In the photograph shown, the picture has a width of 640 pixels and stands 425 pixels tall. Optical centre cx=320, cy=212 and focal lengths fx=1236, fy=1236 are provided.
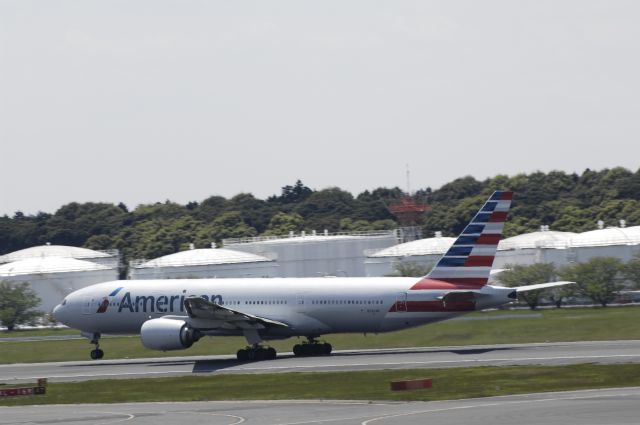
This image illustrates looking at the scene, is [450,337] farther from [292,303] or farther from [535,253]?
[535,253]

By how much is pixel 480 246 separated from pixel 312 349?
9923mm

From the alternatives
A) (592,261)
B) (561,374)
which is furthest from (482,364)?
(592,261)

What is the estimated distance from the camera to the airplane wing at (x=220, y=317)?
5691 centimetres

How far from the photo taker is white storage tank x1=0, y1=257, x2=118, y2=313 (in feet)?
378

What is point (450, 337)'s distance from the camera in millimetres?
64625

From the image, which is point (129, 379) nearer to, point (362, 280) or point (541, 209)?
point (362, 280)

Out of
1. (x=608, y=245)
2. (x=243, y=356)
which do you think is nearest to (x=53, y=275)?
(x=608, y=245)

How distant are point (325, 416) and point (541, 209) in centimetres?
15094

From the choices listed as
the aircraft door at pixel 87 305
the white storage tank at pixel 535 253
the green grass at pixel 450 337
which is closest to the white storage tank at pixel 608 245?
the white storage tank at pixel 535 253

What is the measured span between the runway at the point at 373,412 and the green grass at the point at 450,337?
80.5ft

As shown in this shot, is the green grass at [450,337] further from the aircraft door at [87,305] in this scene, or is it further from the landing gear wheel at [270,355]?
the landing gear wheel at [270,355]

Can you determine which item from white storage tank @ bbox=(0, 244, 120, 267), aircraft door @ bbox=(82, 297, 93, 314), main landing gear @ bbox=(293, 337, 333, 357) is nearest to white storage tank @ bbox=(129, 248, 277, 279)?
white storage tank @ bbox=(0, 244, 120, 267)

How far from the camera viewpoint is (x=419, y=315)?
57062mm

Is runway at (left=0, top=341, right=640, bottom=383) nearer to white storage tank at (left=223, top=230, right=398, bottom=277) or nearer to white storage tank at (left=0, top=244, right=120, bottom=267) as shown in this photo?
white storage tank at (left=223, top=230, right=398, bottom=277)
